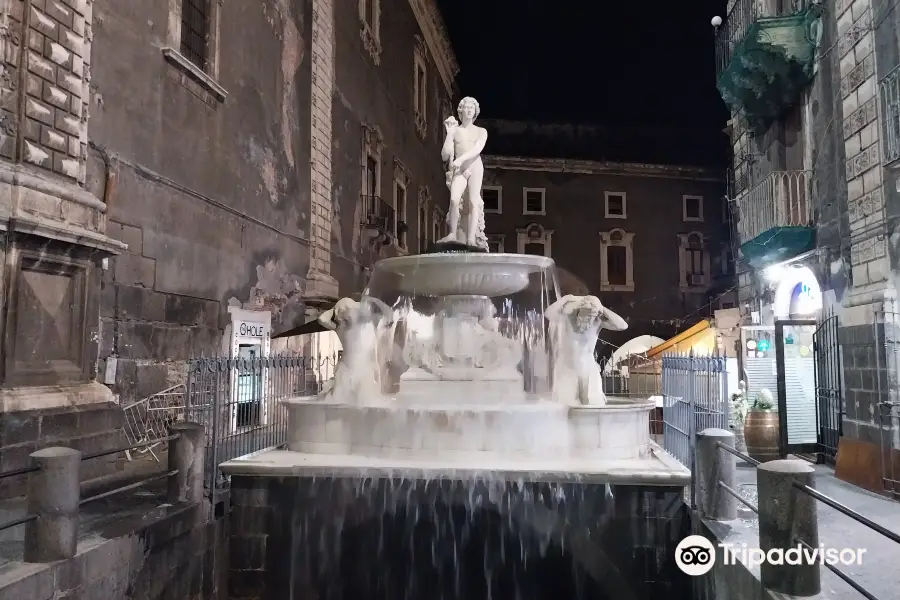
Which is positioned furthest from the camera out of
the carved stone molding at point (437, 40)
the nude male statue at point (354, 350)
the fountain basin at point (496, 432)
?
the carved stone molding at point (437, 40)

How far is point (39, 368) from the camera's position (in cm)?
707

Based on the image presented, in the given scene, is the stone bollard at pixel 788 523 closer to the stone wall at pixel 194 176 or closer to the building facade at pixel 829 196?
the building facade at pixel 829 196

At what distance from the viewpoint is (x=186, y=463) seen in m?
6.09

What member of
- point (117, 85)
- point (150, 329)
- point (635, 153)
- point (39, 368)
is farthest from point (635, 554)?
point (635, 153)

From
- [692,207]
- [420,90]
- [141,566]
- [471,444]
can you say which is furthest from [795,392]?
[692,207]

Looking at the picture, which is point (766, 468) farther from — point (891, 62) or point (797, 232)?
point (797, 232)

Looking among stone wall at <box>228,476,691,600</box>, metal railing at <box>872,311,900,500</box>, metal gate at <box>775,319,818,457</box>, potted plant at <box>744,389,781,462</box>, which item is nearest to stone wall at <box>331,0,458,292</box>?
potted plant at <box>744,389,781,462</box>

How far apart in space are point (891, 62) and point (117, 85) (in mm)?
9810

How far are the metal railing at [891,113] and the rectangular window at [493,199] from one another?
85.1 ft

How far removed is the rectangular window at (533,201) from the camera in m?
34.6

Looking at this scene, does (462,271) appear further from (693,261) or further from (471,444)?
(693,261)

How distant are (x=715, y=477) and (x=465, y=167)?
4935mm

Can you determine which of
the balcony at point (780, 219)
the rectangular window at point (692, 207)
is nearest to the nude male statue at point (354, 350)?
the balcony at point (780, 219)

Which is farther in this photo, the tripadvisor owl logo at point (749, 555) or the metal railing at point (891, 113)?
the metal railing at point (891, 113)
